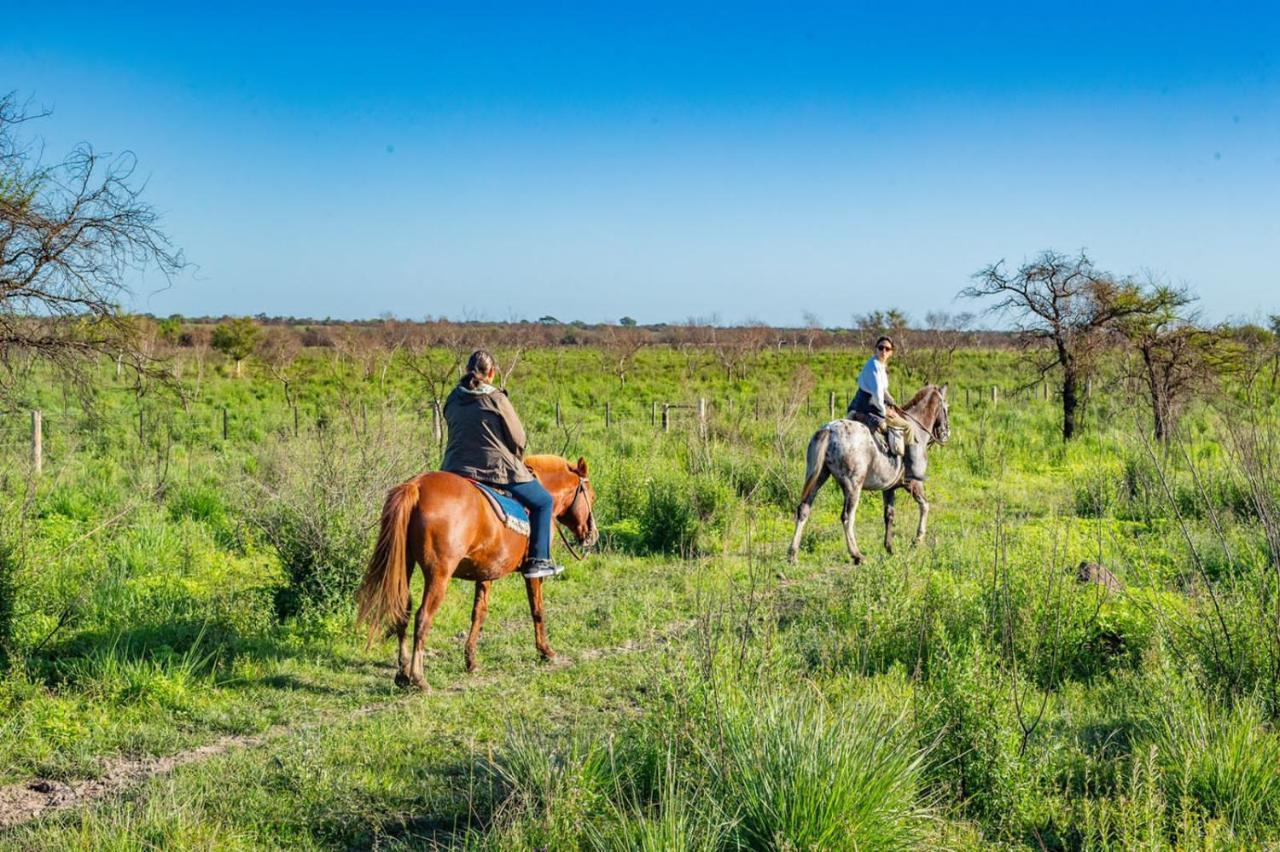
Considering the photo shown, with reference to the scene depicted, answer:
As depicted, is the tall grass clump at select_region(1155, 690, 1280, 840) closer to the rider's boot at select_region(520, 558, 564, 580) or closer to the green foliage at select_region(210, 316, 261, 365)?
the rider's boot at select_region(520, 558, 564, 580)

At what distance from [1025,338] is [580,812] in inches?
738

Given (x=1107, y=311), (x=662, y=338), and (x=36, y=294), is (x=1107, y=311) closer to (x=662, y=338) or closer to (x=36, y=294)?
(x=36, y=294)

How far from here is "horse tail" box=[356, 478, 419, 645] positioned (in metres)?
6.39

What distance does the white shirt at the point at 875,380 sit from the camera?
11.0 meters

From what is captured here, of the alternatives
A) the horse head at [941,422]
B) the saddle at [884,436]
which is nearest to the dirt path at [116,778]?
the saddle at [884,436]

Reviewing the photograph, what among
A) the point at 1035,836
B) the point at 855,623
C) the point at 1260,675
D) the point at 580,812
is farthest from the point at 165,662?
the point at 1260,675

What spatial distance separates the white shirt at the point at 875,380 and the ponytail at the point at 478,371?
5.51m

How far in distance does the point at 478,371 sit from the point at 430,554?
1417mm

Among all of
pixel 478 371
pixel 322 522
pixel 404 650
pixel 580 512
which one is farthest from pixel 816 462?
pixel 404 650

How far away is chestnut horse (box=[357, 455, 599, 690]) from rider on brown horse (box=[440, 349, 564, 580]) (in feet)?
0.56

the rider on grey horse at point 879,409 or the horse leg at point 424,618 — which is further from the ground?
the rider on grey horse at point 879,409

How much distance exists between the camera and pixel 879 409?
11.3 m

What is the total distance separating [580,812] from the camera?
3.94 metres

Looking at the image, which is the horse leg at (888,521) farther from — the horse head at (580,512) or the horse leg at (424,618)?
the horse leg at (424,618)
